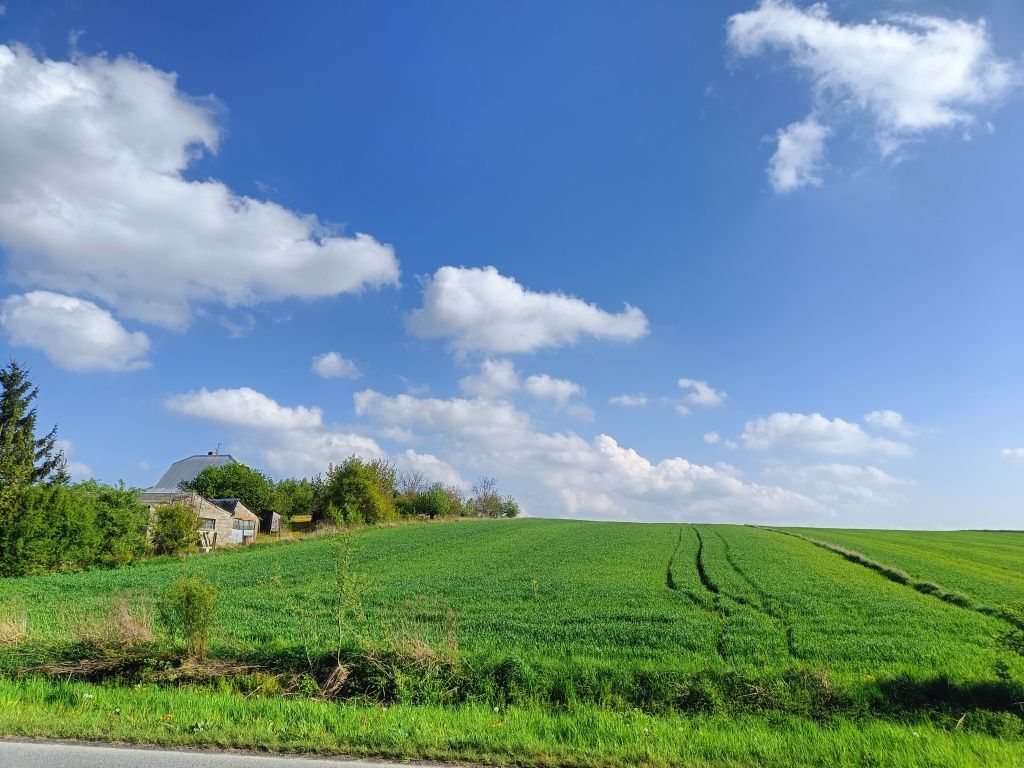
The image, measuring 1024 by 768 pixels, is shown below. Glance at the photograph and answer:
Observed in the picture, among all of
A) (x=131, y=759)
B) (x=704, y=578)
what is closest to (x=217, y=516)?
(x=704, y=578)

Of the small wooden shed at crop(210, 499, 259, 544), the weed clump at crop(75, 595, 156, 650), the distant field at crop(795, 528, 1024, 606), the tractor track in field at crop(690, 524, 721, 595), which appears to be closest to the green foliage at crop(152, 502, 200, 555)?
the small wooden shed at crop(210, 499, 259, 544)

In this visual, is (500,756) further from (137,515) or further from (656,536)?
(656,536)

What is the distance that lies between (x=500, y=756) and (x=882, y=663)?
919 cm

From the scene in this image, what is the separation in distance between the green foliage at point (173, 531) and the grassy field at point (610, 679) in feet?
66.2

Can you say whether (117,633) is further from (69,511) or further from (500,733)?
(69,511)

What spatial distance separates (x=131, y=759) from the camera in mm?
6695

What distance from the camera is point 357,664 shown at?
1075cm

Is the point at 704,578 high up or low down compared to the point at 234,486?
down

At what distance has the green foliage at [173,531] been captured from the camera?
144 ft

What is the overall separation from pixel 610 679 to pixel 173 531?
4247 centimetres

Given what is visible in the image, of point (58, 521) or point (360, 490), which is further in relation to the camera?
A: point (360, 490)

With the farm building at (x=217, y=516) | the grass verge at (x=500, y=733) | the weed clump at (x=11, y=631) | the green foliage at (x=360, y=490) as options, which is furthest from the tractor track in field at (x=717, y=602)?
the green foliage at (x=360, y=490)

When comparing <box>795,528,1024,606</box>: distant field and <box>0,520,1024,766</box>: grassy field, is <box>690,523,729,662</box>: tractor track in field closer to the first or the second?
<box>0,520,1024,766</box>: grassy field

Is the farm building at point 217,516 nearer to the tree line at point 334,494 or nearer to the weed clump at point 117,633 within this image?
the tree line at point 334,494
